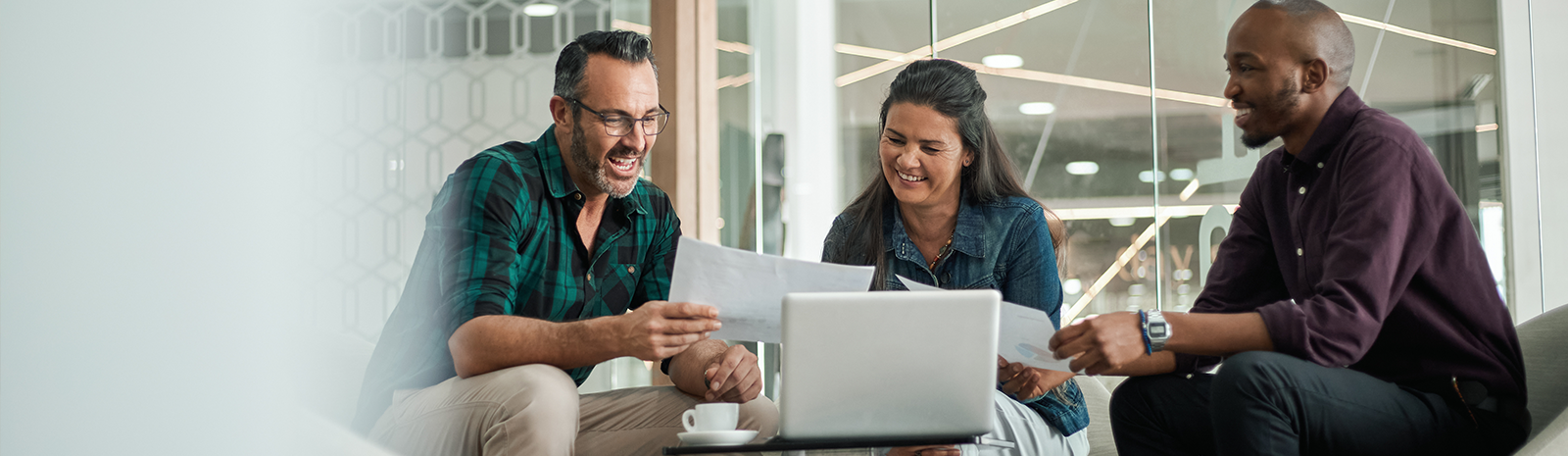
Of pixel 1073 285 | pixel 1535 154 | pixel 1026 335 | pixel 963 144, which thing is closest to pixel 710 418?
pixel 1026 335

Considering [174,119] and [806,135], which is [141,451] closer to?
[174,119]

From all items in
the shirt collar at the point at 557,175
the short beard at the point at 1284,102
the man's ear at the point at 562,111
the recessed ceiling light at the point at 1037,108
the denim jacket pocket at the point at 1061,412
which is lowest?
the denim jacket pocket at the point at 1061,412

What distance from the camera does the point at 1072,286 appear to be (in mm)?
4098

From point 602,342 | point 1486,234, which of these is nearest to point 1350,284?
point 602,342

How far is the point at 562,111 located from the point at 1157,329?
1148 millimetres

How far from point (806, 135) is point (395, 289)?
6.54ft

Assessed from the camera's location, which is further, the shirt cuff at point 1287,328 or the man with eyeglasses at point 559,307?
the man with eyeglasses at point 559,307

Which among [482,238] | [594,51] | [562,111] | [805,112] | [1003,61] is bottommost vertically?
[482,238]

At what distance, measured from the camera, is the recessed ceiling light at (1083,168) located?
4.09 metres

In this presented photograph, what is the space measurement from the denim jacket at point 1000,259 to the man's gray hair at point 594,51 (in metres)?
0.62

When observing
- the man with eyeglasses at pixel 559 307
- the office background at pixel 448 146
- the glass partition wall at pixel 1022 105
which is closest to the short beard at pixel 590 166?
the man with eyeglasses at pixel 559 307

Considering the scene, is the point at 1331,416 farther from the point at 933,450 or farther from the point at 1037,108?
the point at 1037,108

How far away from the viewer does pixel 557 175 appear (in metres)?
1.83

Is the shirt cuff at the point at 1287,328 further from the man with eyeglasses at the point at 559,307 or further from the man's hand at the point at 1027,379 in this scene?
the man with eyeglasses at the point at 559,307
